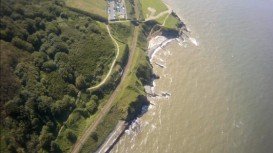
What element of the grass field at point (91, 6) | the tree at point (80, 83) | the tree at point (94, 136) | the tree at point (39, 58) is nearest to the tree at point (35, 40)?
the tree at point (39, 58)

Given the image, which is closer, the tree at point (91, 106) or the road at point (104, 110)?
the road at point (104, 110)

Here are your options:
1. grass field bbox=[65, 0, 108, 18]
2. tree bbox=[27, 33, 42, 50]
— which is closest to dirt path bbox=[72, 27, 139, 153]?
grass field bbox=[65, 0, 108, 18]

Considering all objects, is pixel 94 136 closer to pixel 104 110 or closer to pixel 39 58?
pixel 104 110

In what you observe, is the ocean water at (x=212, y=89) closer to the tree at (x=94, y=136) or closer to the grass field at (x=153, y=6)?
the tree at (x=94, y=136)

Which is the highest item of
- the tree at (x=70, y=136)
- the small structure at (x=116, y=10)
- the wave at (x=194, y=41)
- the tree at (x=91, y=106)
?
the small structure at (x=116, y=10)

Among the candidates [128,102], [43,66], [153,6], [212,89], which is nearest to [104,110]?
[128,102]

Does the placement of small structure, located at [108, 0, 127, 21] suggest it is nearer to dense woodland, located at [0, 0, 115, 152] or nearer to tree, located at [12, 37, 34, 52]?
dense woodland, located at [0, 0, 115, 152]
